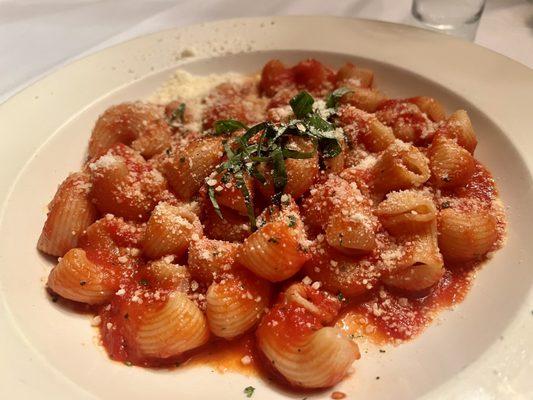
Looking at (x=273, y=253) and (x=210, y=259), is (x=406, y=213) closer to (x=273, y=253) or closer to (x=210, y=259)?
(x=273, y=253)

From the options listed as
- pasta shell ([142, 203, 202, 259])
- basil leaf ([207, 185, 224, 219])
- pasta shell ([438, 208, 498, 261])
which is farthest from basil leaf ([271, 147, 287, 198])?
pasta shell ([438, 208, 498, 261])

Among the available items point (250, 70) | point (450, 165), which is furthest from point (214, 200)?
point (250, 70)

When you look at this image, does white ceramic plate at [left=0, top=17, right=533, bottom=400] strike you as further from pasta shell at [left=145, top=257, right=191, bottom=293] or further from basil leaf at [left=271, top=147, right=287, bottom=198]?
basil leaf at [left=271, top=147, right=287, bottom=198]

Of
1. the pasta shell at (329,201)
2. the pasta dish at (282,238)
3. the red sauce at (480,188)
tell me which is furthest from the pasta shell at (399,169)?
the red sauce at (480,188)

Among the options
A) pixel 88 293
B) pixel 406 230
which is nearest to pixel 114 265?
pixel 88 293

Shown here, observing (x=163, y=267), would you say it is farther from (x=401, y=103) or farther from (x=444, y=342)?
(x=401, y=103)

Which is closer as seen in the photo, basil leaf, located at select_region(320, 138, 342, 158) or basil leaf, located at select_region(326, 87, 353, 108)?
basil leaf, located at select_region(320, 138, 342, 158)

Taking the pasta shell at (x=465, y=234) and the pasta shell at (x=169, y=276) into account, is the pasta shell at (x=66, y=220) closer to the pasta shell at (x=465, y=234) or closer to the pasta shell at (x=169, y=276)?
the pasta shell at (x=169, y=276)
